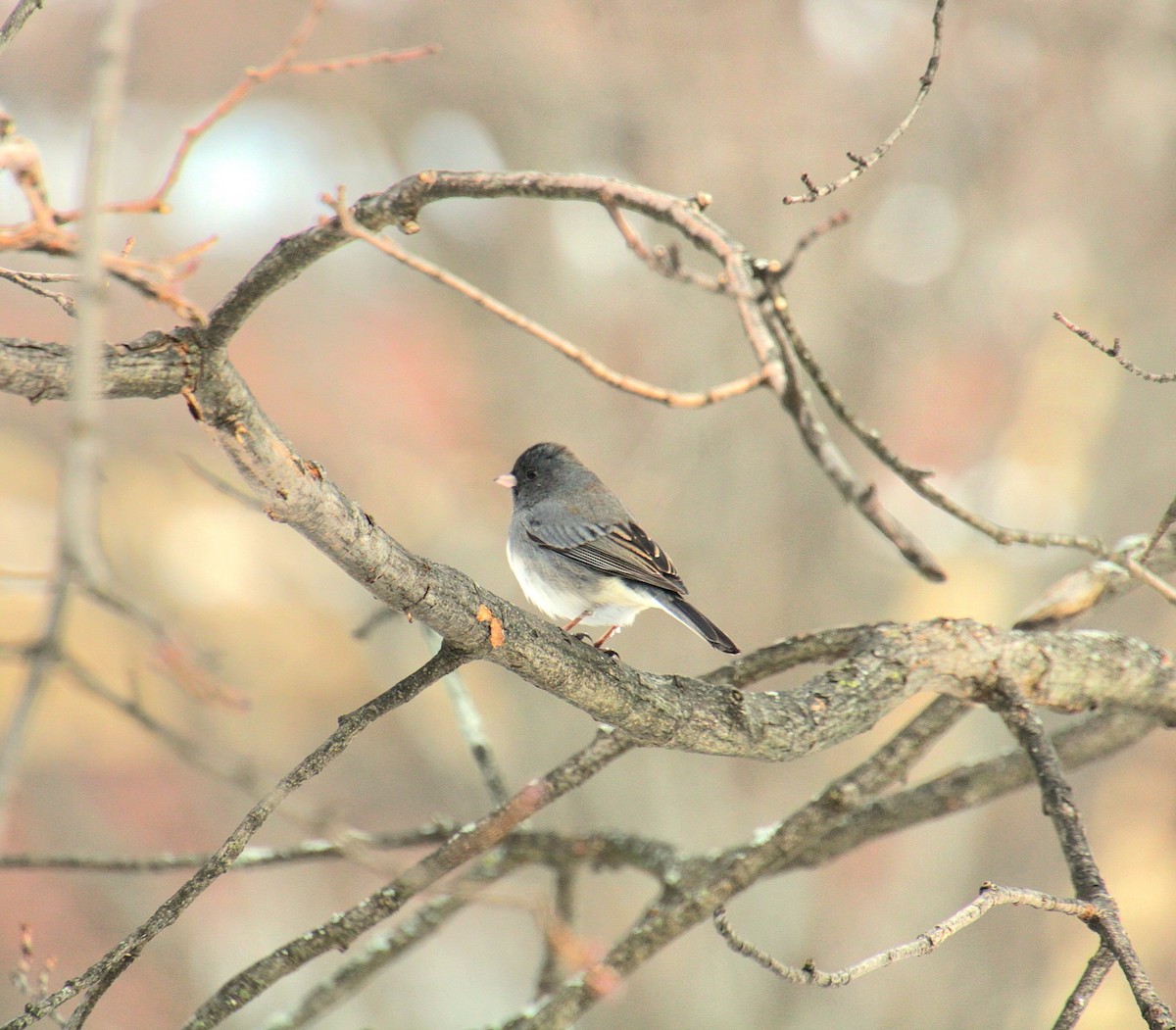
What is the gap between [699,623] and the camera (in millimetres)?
2465

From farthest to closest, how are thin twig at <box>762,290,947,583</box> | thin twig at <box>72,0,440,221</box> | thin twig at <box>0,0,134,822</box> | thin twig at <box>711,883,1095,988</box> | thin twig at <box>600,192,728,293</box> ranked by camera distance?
thin twig at <box>762,290,947,583</box> < thin twig at <box>600,192,728,293</box> < thin twig at <box>711,883,1095,988</box> < thin twig at <box>72,0,440,221</box> < thin twig at <box>0,0,134,822</box>

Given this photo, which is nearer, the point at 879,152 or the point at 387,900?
the point at 879,152

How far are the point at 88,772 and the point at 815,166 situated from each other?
6198 millimetres

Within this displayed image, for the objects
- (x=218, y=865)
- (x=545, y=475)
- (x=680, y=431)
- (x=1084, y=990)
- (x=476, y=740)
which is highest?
(x=680, y=431)

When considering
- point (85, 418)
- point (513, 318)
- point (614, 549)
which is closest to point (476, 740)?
point (614, 549)

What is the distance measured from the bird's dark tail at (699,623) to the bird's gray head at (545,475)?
2.25ft

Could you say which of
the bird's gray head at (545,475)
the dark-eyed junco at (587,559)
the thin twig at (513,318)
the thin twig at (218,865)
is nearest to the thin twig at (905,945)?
the thin twig at (218,865)

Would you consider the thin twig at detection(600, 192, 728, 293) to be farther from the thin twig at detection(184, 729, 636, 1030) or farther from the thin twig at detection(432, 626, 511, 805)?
the thin twig at detection(432, 626, 511, 805)

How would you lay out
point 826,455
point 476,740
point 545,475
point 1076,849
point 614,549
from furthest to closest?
point 545,475, point 614,549, point 476,740, point 826,455, point 1076,849

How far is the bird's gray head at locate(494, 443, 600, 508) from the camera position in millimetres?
3260

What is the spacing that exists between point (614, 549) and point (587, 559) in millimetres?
79

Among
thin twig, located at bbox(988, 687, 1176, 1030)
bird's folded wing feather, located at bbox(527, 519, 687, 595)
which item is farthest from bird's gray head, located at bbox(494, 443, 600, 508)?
thin twig, located at bbox(988, 687, 1176, 1030)

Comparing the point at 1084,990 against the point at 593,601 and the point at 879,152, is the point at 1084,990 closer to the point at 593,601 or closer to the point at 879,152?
the point at 879,152

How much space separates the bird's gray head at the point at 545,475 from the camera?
128 inches
